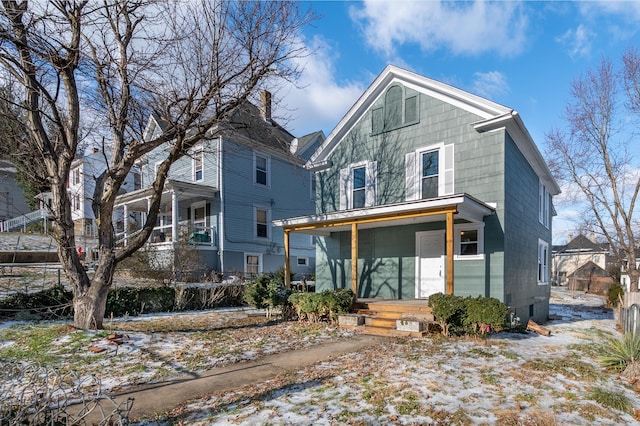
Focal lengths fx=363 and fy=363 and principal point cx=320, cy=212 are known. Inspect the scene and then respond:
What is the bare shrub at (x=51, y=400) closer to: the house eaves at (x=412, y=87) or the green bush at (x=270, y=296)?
the green bush at (x=270, y=296)

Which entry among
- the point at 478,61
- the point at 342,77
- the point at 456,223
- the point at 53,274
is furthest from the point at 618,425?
the point at 53,274

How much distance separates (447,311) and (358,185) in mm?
6237

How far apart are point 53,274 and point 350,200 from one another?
13.1 metres

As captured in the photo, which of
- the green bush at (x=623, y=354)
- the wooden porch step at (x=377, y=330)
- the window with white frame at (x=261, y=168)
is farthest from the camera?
the window with white frame at (x=261, y=168)

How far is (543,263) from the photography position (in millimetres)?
15047

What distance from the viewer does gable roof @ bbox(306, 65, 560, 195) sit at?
10102 millimetres

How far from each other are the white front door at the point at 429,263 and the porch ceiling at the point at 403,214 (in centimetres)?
62

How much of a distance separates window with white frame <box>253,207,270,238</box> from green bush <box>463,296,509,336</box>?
1326 centimetres

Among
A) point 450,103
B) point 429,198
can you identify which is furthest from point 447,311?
point 450,103

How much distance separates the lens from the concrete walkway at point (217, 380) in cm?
442

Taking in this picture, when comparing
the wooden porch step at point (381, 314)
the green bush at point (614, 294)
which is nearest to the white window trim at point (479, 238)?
the wooden porch step at point (381, 314)

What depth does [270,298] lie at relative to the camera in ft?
35.6

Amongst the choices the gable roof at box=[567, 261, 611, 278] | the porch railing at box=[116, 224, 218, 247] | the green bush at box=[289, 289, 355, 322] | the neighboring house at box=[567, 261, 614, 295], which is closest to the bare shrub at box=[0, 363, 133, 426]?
the green bush at box=[289, 289, 355, 322]

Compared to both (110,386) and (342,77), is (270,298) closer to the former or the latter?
(110,386)
